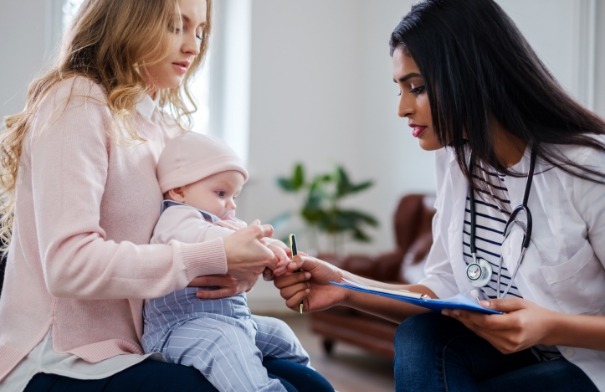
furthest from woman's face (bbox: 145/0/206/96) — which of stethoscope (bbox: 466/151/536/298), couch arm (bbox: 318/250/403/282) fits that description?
couch arm (bbox: 318/250/403/282)

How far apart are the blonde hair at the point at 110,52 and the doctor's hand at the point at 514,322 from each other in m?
0.76

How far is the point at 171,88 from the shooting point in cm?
177

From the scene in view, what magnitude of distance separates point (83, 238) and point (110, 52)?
0.41 meters

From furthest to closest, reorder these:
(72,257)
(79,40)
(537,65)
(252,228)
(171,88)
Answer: (171,88), (537,65), (79,40), (252,228), (72,257)

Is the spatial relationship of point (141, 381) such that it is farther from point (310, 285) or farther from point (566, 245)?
point (566, 245)

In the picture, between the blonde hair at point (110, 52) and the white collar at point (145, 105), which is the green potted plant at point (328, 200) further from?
the blonde hair at point (110, 52)

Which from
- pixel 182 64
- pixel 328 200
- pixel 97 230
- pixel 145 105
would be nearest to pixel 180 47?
pixel 182 64

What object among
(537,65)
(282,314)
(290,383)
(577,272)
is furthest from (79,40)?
(282,314)

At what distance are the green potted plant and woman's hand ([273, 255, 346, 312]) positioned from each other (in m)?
3.45

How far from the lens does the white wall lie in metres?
5.65

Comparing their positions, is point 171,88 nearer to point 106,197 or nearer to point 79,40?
point 79,40

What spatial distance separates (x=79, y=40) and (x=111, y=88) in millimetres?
127

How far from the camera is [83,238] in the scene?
1318 mm

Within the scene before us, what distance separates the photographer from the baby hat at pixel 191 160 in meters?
1.55
